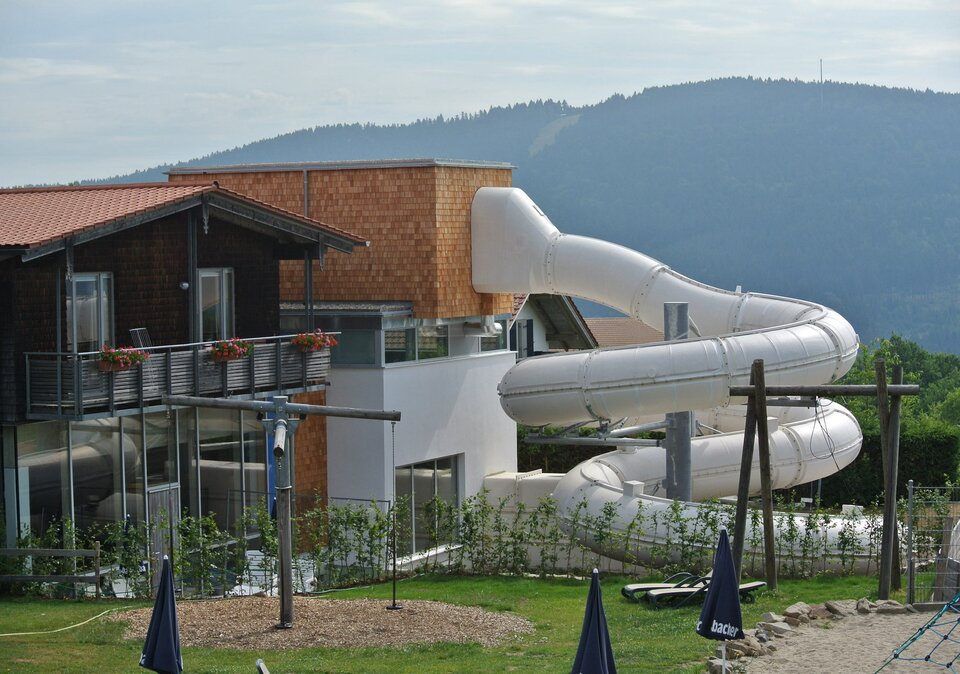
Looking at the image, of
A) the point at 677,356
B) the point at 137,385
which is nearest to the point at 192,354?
the point at 137,385

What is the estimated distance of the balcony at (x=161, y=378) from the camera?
21688 mm

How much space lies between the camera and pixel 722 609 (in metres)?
14.0

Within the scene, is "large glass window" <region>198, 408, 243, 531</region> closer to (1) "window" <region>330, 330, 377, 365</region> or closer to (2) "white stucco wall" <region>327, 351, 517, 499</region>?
(2) "white stucco wall" <region>327, 351, 517, 499</region>

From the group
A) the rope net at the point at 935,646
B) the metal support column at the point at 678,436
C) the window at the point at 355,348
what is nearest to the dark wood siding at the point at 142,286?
the window at the point at 355,348

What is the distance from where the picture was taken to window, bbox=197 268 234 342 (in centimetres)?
2612

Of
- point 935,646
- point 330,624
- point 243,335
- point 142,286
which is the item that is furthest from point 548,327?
point 935,646

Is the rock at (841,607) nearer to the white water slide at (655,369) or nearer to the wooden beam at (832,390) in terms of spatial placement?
the wooden beam at (832,390)

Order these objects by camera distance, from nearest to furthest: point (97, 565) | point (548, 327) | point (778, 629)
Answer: point (778, 629)
point (97, 565)
point (548, 327)

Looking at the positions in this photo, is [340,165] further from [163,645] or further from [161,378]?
[163,645]

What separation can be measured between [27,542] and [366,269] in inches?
407

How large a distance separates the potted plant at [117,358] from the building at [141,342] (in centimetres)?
10

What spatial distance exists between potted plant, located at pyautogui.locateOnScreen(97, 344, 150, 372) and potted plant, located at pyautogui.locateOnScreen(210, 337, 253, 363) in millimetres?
1815

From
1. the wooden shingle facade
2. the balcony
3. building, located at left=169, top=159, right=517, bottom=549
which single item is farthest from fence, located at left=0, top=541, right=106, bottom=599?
the wooden shingle facade

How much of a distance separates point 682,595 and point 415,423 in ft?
35.4
